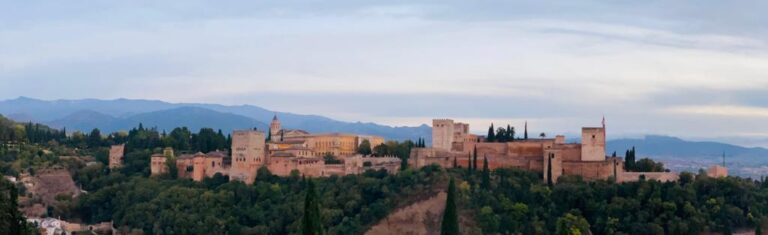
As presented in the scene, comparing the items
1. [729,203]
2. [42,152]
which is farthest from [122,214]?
[729,203]

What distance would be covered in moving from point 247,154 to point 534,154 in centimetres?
1313

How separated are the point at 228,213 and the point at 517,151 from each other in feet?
41.2

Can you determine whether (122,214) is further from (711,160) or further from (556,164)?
(711,160)

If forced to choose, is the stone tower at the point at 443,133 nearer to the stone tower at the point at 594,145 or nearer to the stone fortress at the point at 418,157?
the stone fortress at the point at 418,157

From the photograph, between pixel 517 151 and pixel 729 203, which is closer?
pixel 729 203

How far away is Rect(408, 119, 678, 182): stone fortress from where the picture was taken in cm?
5125

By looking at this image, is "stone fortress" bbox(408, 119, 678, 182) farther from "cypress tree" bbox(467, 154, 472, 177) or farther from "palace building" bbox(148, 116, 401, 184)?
"palace building" bbox(148, 116, 401, 184)

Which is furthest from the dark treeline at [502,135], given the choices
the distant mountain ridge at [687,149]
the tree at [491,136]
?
the distant mountain ridge at [687,149]

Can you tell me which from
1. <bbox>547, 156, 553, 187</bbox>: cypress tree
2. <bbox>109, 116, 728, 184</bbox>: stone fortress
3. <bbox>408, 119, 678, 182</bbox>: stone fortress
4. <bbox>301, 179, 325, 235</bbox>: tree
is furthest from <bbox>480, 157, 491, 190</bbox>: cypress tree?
<bbox>301, 179, 325, 235</bbox>: tree

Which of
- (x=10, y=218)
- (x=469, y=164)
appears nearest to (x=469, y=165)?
(x=469, y=164)

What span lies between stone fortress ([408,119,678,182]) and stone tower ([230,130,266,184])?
6987 millimetres

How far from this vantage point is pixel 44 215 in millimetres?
56469

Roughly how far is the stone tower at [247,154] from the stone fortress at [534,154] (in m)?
6.99

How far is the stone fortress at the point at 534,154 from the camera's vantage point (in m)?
51.2
